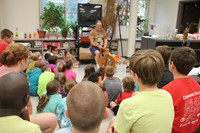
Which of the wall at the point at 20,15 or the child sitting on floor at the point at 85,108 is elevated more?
the wall at the point at 20,15

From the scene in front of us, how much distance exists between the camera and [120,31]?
21.3 feet

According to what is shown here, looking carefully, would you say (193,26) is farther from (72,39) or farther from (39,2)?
(39,2)

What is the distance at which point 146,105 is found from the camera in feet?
3.53

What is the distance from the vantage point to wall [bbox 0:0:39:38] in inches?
225

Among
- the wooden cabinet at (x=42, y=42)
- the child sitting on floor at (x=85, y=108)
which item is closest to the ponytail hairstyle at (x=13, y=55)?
the child sitting on floor at (x=85, y=108)

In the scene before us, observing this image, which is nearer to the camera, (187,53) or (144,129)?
(144,129)

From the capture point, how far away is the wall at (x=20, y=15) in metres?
5.71

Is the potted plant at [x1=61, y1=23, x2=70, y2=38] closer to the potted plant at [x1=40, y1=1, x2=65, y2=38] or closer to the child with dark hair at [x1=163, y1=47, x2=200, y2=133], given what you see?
the potted plant at [x1=40, y1=1, x2=65, y2=38]

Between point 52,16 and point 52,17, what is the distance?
29 millimetres

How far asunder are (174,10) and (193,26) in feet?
2.73

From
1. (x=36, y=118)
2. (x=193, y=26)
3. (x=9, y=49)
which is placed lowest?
(x=36, y=118)

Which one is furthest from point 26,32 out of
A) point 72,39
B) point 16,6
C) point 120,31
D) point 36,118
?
point 36,118

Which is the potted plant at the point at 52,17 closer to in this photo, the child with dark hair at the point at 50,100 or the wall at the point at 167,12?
the wall at the point at 167,12

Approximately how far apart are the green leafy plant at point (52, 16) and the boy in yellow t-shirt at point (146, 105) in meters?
5.02
